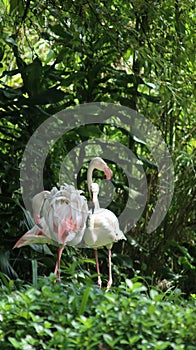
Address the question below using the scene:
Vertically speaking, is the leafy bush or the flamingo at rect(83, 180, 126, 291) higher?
the flamingo at rect(83, 180, 126, 291)

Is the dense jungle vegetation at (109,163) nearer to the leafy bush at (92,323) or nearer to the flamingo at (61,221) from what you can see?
the leafy bush at (92,323)

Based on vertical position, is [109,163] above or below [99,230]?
above

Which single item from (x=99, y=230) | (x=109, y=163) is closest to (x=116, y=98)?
(x=109, y=163)

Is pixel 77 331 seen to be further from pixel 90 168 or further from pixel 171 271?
pixel 171 271

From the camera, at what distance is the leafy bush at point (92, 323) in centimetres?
156

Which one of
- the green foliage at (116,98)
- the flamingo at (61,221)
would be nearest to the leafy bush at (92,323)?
the flamingo at (61,221)

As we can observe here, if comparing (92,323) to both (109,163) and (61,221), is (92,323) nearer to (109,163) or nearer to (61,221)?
(61,221)

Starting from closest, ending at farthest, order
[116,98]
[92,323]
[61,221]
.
A: 1. [92,323]
2. [61,221]
3. [116,98]

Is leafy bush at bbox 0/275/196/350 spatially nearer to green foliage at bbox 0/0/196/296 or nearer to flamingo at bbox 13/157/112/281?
flamingo at bbox 13/157/112/281

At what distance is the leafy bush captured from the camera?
1.56 m

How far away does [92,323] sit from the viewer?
1.60m

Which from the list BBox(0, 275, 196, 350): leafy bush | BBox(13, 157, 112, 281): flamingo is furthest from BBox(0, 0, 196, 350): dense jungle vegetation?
BBox(13, 157, 112, 281): flamingo

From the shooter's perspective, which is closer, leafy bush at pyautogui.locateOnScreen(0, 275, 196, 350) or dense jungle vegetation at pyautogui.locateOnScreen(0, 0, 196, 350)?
leafy bush at pyautogui.locateOnScreen(0, 275, 196, 350)

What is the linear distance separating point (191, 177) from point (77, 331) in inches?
72.6
